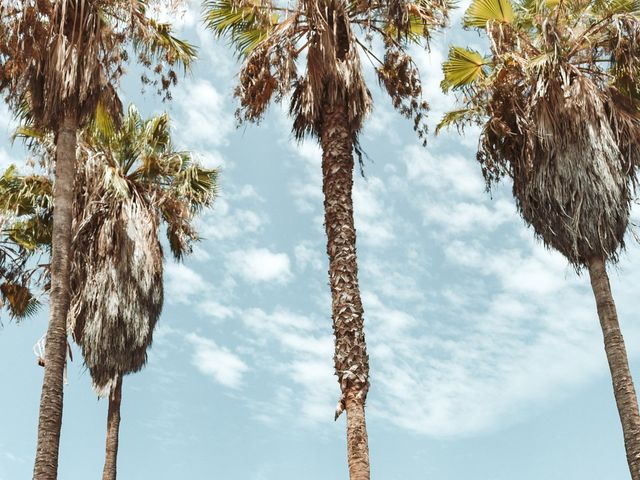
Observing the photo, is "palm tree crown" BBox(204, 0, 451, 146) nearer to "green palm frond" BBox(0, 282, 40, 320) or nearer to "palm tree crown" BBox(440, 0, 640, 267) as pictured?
"palm tree crown" BBox(440, 0, 640, 267)

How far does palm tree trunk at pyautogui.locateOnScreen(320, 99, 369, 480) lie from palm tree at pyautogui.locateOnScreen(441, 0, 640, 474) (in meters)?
4.62

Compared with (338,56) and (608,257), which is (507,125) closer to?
(608,257)

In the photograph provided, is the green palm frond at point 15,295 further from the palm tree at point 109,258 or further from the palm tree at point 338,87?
the palm tree at point 338,87

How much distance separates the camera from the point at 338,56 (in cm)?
1274

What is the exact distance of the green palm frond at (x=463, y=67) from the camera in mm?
17094

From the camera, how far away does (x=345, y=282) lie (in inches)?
435

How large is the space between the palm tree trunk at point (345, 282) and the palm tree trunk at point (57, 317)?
12.1ft

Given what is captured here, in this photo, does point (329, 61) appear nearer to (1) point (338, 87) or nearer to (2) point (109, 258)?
(1) point (338, 87)

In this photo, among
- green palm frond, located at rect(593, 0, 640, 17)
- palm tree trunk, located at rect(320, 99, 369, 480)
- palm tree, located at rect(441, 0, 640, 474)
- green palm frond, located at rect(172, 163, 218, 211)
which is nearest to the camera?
palm tree trunk, located at rect(320, 99, 369, 480)

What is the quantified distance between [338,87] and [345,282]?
3.34 metres

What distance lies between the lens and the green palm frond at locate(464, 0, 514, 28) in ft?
53.7

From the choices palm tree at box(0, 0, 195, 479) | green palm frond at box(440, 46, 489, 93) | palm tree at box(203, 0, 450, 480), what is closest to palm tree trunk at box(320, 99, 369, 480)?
palm tree at box(203, 0, 450, 480)

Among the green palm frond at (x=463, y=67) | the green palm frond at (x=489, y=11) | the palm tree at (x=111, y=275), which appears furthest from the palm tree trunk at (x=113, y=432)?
the green palm frond at (x=489, y=11)

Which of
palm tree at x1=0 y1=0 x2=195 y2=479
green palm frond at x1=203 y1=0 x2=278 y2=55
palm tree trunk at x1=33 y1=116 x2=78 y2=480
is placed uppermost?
green palm frond at x1=203 y1=0 x2=278 y2=55
